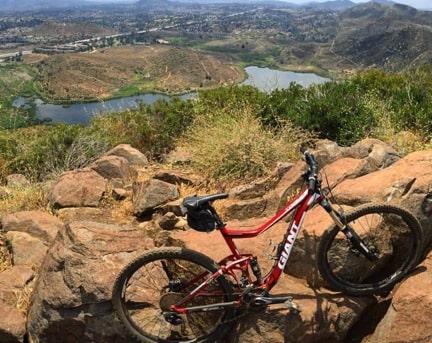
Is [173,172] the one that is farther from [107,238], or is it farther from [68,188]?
[107,238]

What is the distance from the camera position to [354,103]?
9.39 metres

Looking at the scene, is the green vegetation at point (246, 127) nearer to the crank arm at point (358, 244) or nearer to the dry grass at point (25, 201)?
the dry grass at point (25, 201)

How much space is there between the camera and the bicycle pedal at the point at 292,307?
3.81 metres

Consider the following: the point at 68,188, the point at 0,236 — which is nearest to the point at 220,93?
the point at 68,188

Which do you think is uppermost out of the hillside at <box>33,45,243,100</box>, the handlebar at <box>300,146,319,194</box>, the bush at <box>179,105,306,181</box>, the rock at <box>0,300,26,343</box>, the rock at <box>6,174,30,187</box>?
the handlebar at <box>300,146,319,194</box>

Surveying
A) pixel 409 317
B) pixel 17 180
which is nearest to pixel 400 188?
pixel 409 317

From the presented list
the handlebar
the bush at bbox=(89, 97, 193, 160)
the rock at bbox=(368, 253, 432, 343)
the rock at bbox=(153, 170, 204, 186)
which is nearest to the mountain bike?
the handlebar

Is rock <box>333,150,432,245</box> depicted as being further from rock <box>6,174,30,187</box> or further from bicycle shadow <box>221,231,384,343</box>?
rock <box>6,174,30,187</box>

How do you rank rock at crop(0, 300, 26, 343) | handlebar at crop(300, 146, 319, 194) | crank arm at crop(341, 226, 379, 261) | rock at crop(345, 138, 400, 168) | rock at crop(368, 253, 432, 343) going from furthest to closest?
rock at crop(345, 138, 400, 168) < rock at crop(0, 300, 26, 343) < crank arm at crop(341, 226, 379, 261) < handlebar at crop(300, 146, 319, 194) < rock at crop(368, 253, 432, 343)

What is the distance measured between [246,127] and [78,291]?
4.20 metres

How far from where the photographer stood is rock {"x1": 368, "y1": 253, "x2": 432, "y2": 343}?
3.61 meters

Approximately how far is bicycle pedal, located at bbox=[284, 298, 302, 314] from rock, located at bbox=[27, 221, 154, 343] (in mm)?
1537

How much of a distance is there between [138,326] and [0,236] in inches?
105

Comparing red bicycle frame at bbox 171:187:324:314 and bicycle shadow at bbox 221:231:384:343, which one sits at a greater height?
red bicycle frame at bbox 171:187:324:314
